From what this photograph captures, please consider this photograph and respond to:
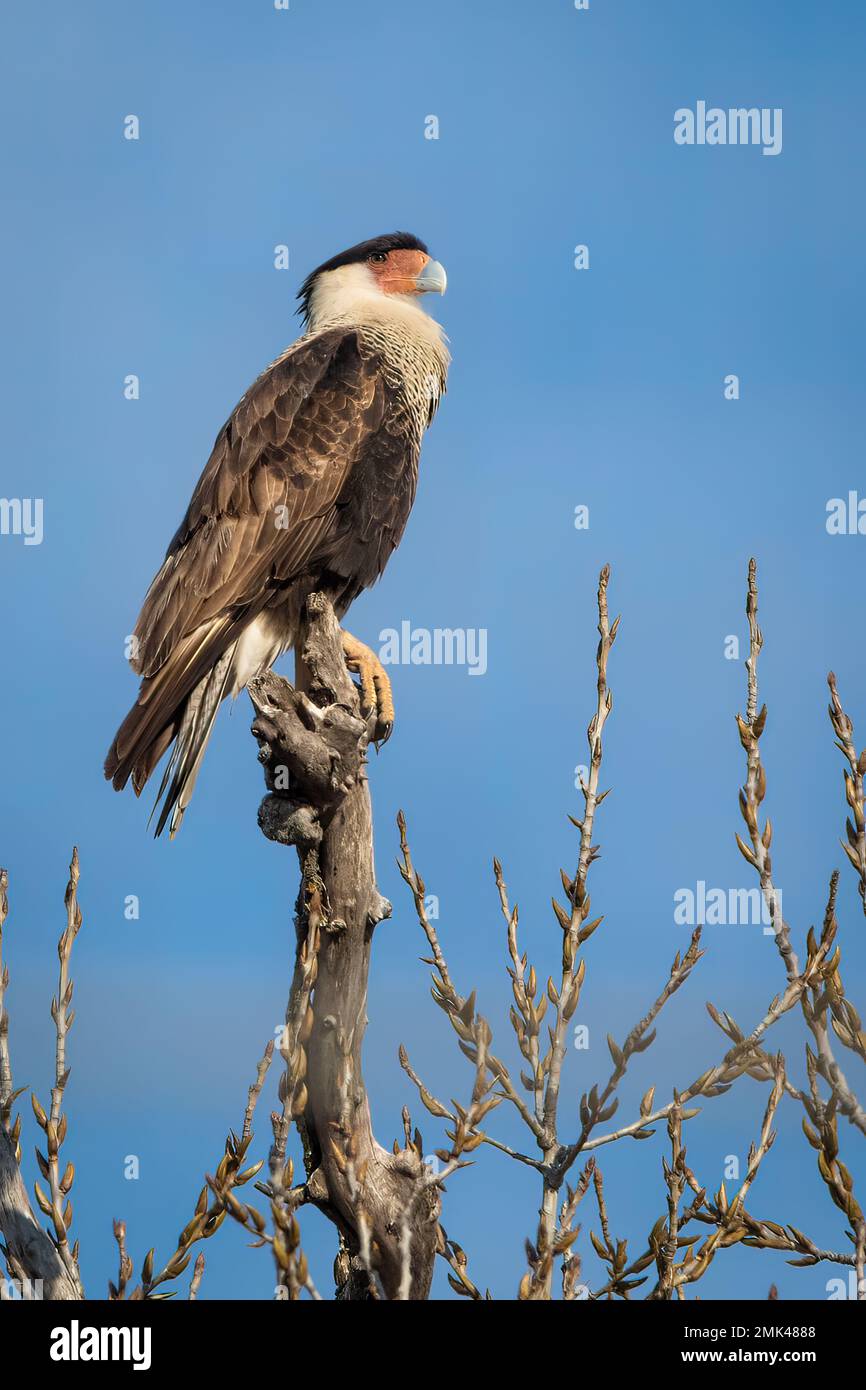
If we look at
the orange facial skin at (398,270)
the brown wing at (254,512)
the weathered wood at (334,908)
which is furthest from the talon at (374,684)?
the orange facial skin at (398,270)

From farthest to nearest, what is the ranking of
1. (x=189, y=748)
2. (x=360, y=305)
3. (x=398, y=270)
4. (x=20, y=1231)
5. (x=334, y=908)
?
1. (x=398, y=270)
2. (x=360, y=305)
3. (x=189, y=748)
4. (x=334, y=908)
5. (x=20, y=1231)

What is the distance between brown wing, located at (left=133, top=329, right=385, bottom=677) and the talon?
55cm

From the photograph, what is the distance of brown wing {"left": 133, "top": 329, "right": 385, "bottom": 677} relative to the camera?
5648 mm

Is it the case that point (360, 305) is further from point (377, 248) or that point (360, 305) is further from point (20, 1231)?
point (20, 1231)

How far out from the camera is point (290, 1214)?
2391 millimetres

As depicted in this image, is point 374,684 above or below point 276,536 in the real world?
below

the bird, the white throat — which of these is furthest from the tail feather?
the white throat

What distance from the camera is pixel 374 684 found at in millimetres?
5379

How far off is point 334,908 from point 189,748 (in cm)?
149

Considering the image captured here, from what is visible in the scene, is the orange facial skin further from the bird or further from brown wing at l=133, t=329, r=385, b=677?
brown wing at l=133, t=329, r=385, b=677

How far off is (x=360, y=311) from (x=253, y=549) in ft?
6.01

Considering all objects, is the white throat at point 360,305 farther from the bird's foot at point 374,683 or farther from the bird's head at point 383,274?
the bird's foot at point 374,683

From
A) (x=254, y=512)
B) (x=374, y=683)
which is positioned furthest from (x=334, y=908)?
(x=254, y=512)

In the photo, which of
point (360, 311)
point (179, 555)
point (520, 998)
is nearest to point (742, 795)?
point (520, 998)
